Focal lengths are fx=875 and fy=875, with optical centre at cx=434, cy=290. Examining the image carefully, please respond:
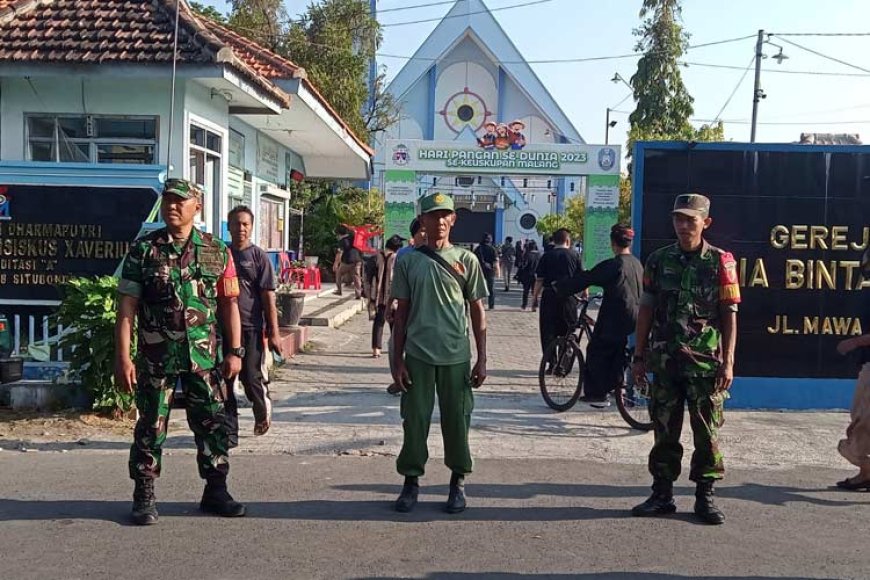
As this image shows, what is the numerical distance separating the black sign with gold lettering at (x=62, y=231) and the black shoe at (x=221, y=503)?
3.92 metres

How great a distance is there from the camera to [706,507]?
5188 mm

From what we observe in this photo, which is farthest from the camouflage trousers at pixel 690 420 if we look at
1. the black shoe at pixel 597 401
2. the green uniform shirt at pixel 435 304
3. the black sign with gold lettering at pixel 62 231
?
the black sign with gold lettering at pixel 62 231

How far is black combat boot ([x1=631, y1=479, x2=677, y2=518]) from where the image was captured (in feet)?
17.3

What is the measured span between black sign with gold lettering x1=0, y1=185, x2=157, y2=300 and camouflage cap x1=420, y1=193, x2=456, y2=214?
13.3ft

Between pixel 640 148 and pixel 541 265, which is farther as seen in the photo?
pixel 541 265

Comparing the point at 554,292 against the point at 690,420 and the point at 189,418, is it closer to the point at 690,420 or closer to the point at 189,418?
the point at 690,420

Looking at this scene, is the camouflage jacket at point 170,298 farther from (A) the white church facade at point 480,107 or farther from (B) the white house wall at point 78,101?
(A) the white church facade at point 480,107

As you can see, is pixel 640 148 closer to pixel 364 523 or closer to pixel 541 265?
pixel 541 265

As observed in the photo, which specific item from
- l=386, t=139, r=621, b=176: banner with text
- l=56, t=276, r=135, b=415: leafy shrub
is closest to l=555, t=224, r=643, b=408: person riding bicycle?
l=56, t=276, r=135, b=415: leafy shrub

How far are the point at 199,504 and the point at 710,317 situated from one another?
3.28 m

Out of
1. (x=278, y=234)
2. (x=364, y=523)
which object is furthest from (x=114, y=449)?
(x=278, y=234)

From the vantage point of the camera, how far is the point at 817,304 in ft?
28.1

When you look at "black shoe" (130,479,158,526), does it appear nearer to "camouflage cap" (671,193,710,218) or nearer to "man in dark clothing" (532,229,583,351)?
"camouflage cap" (671,193,710,218)

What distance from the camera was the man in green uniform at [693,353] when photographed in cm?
516
